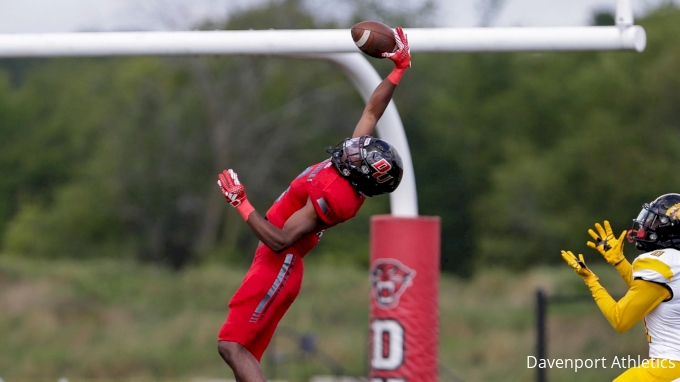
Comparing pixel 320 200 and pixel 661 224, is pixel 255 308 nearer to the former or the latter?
pixel 320 200

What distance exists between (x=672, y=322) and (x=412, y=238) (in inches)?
66.9

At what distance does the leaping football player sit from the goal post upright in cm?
122

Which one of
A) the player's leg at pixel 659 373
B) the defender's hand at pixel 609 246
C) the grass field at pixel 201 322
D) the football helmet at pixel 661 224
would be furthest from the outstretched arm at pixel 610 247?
the grass field at pixel 201 322

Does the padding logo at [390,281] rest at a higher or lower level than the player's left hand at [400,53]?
lower

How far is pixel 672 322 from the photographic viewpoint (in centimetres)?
480

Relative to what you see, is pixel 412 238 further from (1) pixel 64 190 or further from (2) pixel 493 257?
(1) pixel 64 190

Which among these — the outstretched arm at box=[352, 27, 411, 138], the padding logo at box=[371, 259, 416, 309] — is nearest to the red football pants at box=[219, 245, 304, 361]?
the outstretched arm at box=[352, 27, 411, 138]

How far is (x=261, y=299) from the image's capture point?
5000 millimetres

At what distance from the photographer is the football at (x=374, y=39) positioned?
17.1ft

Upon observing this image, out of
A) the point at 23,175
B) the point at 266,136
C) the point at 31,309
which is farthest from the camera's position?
the point at 23,175

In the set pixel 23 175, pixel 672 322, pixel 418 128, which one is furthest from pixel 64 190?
pixel 672 322

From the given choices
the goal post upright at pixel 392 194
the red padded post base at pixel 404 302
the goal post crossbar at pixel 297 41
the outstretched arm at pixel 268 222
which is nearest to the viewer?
the outstretched arm at pixel 268 222

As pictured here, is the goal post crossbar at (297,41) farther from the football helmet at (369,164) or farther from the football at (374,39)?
the football helmet at (369,164)

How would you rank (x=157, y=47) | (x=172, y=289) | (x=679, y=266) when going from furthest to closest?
(x=172, y=289)
(x=157, y=47)
(x=679, y=266)
